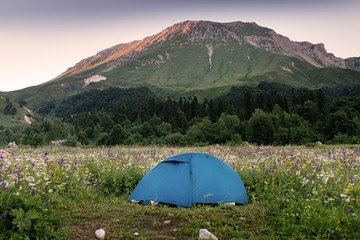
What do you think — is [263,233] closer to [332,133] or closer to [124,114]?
[332,133]

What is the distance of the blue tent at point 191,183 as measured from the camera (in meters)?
9.31

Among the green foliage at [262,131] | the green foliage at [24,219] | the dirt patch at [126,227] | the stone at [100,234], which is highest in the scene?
the green foliage at [24,219]

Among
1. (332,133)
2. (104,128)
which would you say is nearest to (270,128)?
(332,133)

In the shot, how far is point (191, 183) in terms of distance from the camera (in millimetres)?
9516

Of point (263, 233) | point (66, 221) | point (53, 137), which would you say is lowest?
point (53, 137)

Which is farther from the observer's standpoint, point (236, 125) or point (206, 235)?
point (236, 125)

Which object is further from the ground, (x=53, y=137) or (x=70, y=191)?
(x=70, y=191)

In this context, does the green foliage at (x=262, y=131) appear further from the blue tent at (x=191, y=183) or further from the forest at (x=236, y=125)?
the blue tent at (x=191, y=183)

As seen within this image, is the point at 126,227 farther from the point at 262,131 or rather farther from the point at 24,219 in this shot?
the point at 262,131

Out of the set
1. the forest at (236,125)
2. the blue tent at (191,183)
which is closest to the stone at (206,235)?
the blue tent at (191,183)

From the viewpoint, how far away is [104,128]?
386 feet

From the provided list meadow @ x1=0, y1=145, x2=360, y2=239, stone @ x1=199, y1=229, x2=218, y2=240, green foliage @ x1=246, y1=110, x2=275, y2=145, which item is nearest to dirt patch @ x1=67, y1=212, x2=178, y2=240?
meadow @ x1=0, y1=145, x2=360, y2=239

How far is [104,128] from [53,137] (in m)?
20.9

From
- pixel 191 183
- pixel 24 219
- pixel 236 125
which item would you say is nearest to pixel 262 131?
pixel 236 125
